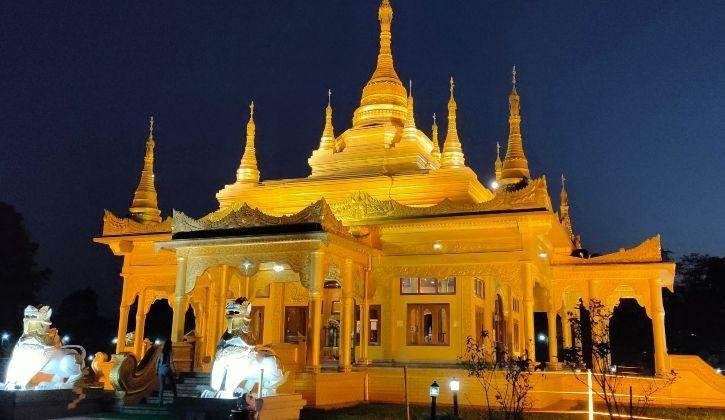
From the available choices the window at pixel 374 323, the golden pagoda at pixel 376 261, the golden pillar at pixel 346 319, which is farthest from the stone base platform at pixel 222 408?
the window at pixel 374 323

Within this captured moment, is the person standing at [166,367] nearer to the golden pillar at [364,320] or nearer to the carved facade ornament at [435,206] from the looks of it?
the golden pillar at [364,320]

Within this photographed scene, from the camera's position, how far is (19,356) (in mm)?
15266

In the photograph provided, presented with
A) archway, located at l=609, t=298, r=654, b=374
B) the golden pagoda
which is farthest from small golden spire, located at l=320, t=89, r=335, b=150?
archway, located at l=609, t=298, r=654, b=374

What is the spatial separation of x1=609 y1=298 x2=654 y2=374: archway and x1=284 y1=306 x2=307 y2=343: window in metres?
23.5

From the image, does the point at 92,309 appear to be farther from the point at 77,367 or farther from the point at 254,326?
the point at 77,367

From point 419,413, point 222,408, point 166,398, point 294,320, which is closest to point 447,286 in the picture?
point 294,320

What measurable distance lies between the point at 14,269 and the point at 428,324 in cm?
2861

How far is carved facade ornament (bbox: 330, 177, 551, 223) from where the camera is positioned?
20359mm

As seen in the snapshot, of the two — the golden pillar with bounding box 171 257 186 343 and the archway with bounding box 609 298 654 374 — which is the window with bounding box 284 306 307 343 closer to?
the golden pillar with bounding box 171 257 186 343

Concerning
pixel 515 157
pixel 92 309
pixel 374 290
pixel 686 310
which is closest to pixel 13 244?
pixel 92 309

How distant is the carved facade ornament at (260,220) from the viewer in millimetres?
18859

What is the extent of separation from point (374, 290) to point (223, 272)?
4779 millimetres

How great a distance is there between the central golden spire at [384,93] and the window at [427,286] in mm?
7593

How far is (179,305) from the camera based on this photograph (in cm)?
1997
